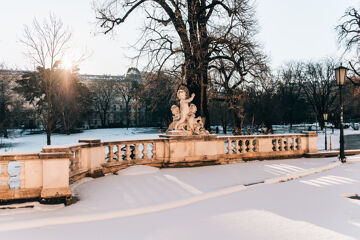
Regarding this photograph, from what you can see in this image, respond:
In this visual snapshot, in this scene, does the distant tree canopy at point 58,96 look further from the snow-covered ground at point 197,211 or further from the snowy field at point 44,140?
the snow-covered ground at point 197,211

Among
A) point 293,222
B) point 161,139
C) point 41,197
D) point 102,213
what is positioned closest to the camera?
point 293,222

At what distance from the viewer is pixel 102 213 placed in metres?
4.92

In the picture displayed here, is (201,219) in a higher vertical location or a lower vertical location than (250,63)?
lower

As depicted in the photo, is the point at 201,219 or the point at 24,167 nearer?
the point at 201,219

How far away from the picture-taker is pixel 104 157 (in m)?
8.49

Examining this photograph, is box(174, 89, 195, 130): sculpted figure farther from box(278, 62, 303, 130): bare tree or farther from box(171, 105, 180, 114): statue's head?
box(278, 62, 303, 130): bare tree

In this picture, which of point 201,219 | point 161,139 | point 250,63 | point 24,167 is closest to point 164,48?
point 250,63

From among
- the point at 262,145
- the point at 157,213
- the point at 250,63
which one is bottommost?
the point at 157,213

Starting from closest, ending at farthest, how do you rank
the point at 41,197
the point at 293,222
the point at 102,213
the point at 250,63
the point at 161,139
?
the point at 293,222, the point at 102,213, the point at 41,197, the point at 161,139, the point at 250,63

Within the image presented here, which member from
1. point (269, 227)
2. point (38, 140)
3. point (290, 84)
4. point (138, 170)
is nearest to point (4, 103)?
point (38, 140)

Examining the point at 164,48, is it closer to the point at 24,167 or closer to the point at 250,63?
the point at 250,63

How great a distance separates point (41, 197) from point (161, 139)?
190 inches

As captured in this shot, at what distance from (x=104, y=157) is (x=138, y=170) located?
1139 mm

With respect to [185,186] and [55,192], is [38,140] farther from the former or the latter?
[185,186]
